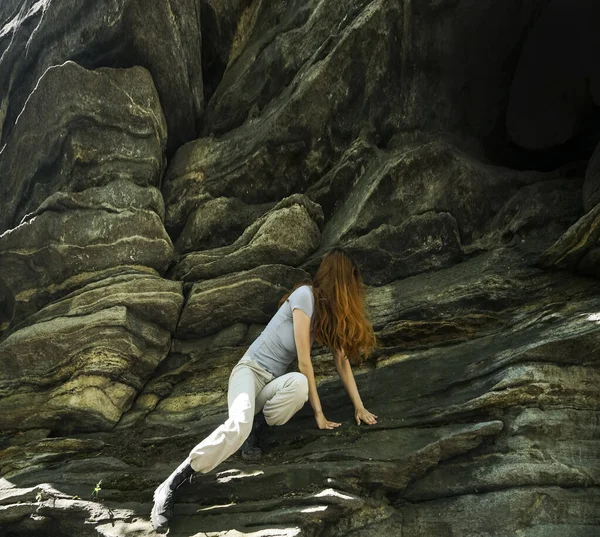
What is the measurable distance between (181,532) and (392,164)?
23.7ft

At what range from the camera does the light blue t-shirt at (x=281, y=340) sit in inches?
326

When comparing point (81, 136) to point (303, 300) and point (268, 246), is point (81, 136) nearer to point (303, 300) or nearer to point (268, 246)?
point (268, 246)

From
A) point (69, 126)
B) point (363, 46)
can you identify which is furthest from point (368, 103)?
point (69, 126)

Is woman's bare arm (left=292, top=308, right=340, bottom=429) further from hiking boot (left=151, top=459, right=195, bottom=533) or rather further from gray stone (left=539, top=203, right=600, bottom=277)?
gray stone (left=539, top=203, right=600, bottom=277)

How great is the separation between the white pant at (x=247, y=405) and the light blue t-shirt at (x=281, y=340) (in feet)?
0.43

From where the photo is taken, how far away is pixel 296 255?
11.4m

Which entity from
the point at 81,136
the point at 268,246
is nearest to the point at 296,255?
the point at 268,246

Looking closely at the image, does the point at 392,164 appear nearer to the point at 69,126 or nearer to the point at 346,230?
Result: the point at 346,230

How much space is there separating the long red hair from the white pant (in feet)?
2.75

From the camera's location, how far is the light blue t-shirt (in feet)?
27.2

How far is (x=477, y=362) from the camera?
8766mm

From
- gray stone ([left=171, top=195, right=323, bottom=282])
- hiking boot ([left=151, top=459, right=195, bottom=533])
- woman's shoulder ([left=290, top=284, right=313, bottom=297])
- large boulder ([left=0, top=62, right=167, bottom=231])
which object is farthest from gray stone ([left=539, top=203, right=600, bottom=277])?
large boulder ([left=0, top=62, right=167, bottom=231])

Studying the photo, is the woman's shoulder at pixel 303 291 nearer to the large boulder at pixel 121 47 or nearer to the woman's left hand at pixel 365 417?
the woman's left hand at pixel 365 417

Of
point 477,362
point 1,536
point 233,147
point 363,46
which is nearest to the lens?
point 1,536
